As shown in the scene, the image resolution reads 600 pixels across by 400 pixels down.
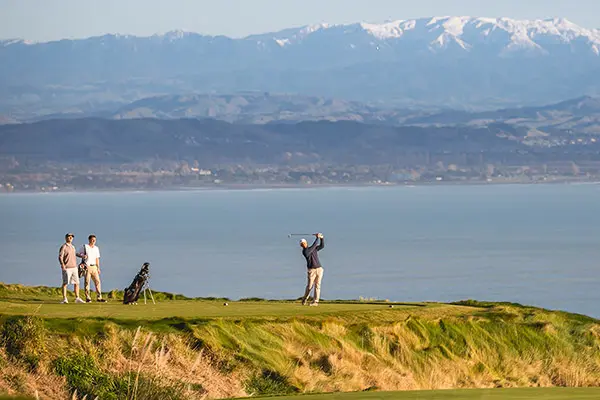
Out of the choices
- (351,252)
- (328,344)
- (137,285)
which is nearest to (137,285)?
(137,285)

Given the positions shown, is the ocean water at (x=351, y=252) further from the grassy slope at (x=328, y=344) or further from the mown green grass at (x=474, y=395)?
the mown green grass at (x=474, y=395)

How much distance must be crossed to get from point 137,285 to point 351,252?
283 ft

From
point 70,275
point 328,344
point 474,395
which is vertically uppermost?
point 70,275

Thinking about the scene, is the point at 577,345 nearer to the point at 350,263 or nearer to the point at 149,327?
the point at 149,327

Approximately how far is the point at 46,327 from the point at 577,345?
9115 millimetres

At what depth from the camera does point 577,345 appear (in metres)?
25.3

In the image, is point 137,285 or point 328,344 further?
point 137,285

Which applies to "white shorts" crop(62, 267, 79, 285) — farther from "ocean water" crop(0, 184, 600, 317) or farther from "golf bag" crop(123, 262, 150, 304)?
"ocean water" crop(0, 184, 600, 317)

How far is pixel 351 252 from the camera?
11219 cm

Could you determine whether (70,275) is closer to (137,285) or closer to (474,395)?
(137,285)

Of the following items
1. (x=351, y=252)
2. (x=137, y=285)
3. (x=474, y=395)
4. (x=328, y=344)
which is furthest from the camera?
(x=351, y=252)

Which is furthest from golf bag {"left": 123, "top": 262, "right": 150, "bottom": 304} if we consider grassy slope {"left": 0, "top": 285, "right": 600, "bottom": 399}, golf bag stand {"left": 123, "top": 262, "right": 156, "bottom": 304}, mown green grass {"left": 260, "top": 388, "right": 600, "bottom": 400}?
mown green grass {"left": 260, "top": 388, "right": 600, "bottom": 400}

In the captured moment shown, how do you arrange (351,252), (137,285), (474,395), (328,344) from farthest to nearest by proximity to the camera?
(351,252) < (137,285) < (328,344) < (474,395)

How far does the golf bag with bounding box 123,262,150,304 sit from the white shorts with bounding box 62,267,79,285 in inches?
37.2
